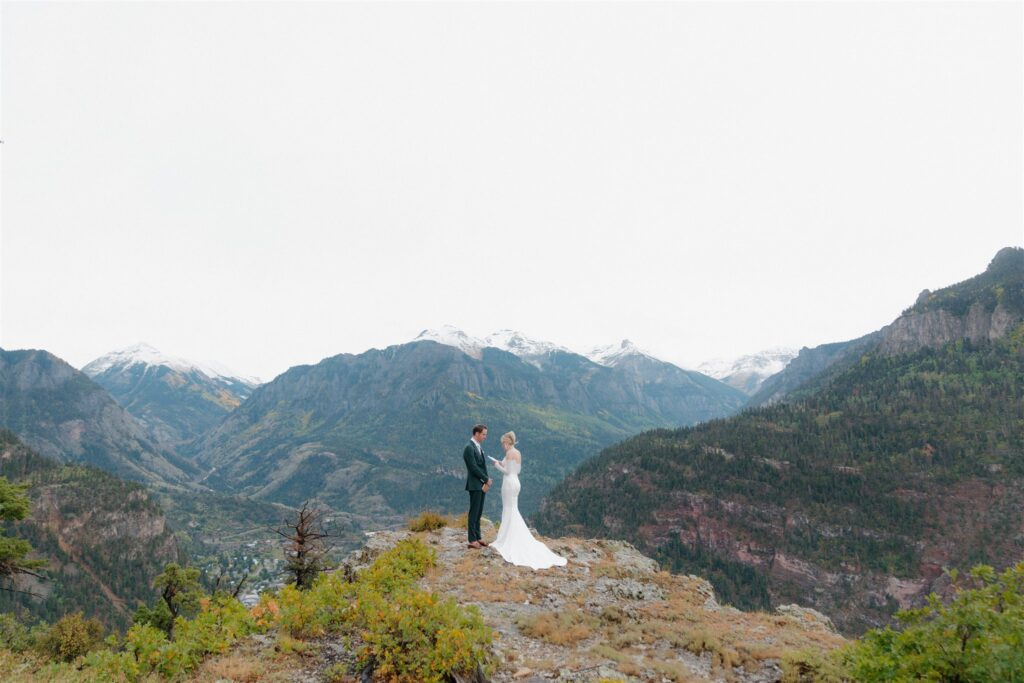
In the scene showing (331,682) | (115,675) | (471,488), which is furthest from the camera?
(471,488)

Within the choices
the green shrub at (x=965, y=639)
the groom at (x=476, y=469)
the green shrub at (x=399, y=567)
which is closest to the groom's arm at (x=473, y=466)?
the groom at (x=476, y=469)

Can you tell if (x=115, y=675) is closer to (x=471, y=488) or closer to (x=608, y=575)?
(x=471, y=488)

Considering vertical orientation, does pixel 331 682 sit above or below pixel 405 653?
below

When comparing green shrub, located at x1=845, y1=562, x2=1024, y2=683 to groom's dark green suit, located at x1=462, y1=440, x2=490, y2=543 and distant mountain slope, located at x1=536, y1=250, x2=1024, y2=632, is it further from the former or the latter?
distant mountain slope, located at x1=536, y1=250, x2=1024, y2=632

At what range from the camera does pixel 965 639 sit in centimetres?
607

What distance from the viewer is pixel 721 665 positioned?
1100cm

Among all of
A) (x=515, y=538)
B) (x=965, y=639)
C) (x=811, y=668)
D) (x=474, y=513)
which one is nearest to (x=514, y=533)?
(x=515, y=538)

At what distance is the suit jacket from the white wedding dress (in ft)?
1.88

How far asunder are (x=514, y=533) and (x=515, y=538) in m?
0.19

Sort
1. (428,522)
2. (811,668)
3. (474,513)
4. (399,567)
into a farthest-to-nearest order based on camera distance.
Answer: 1. (428,522)
2. (474,513)
3. (399,567)
4. (811,668)

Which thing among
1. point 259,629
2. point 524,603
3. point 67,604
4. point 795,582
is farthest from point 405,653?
point 67,604

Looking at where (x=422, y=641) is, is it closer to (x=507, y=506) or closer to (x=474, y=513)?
(x=507, y=506)

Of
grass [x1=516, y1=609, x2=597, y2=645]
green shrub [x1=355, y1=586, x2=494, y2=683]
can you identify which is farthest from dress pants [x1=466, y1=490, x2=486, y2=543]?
green shrub [x1=355, y1=586, x2=494, y2=683]

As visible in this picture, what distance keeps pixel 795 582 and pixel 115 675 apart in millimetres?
193764
